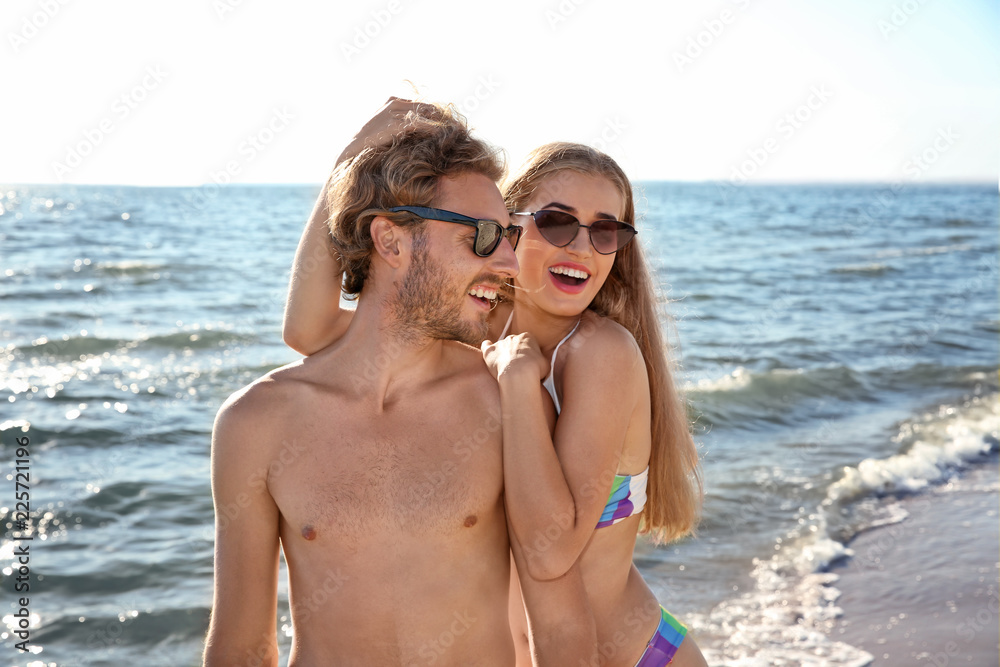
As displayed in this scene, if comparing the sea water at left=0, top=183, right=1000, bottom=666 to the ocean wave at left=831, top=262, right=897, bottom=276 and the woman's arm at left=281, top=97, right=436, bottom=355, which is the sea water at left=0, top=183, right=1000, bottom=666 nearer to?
the ocean wave at left=831, top=262, right=897, bottom=276

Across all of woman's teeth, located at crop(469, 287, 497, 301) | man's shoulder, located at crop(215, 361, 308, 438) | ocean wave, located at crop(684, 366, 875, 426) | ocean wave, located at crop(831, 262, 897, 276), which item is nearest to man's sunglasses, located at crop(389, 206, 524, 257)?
woman's teeth, located at crop(469, 287, 497, 301)

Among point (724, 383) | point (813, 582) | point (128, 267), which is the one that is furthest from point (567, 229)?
point (128, 267)

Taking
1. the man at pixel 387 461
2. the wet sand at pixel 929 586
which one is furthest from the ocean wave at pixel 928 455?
the man at pixel 387 461

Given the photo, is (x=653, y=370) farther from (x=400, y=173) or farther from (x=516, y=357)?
(x=400, y=173)

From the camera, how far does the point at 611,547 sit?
8.92ft

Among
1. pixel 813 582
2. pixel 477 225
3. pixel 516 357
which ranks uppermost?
pixel 477 225

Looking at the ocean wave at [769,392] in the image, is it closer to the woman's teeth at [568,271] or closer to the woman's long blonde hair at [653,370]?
the woman's long blonde hair at [653,370]

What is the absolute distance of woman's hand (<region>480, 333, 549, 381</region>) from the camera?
2.50 metres

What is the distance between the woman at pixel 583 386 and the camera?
7.98 ft

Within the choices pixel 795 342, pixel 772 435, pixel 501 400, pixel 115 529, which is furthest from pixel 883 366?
pixel 501 400

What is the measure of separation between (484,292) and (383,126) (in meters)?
0.63

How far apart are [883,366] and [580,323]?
439 inches

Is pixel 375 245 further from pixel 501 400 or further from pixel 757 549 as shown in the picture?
pixel 757 549

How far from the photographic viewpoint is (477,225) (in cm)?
246
